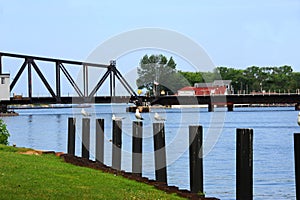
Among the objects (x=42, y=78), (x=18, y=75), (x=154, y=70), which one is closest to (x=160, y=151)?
(x=154, y=70)

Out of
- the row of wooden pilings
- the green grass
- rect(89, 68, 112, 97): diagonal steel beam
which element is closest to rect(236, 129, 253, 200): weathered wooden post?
the row of wooden pilings

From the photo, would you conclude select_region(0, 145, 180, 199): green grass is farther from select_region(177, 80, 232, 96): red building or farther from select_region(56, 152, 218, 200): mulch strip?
select_region(177, 80, 232, 96): red building

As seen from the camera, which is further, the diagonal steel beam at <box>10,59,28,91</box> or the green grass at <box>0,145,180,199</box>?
the diagonal steel beam at <box>10,59,28,91</box>

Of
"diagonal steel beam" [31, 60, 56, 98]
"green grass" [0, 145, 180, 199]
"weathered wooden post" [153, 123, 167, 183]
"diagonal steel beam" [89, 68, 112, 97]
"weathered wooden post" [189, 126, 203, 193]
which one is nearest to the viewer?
"green grass" [0, 145, 180, 199]

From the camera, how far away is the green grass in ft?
52.7

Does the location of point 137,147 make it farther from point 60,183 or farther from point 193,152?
point 60,183

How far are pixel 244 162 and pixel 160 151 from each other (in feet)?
20.7

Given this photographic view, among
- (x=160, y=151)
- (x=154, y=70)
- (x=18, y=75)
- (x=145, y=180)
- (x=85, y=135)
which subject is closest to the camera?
(x=145, y=180)

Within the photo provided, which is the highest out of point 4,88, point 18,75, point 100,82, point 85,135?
point 18,75

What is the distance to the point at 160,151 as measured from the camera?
992 inches

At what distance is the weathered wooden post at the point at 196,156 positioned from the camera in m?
22.1

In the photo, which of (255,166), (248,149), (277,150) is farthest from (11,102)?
(248,149)

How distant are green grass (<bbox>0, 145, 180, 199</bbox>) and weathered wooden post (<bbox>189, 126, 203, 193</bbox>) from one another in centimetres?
268

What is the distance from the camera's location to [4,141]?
103 ft
